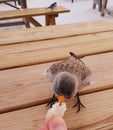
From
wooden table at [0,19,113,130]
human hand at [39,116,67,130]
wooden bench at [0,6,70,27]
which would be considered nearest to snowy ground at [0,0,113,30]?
wooden bench at [0,6,70,27]

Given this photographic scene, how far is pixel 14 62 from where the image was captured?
827mm

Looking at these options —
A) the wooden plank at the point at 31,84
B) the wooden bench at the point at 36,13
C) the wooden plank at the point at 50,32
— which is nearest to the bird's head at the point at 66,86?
the wooden plank at the point at 31,84

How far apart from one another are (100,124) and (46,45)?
489mm

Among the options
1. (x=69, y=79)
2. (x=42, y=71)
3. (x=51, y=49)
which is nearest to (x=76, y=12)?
(x=51, y=49)

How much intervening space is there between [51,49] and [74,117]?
0.40 m

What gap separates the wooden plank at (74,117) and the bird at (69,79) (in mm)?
24

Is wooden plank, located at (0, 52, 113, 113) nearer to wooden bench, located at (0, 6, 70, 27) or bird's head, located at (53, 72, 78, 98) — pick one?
bird's head, located at (53, 72, 78, 98)

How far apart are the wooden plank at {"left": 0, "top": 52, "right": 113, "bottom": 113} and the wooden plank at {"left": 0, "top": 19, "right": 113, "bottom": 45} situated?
27cm

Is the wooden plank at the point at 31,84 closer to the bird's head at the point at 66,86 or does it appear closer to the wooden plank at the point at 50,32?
the bird's head at the point at 66,86

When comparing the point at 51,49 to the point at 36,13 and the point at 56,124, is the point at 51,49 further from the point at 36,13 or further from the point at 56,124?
the point at 36,13

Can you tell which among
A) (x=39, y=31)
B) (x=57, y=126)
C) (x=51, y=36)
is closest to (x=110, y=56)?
(x=51, y=36)

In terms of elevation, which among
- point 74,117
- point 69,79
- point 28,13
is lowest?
point 28,13

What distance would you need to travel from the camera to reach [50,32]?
1104mm

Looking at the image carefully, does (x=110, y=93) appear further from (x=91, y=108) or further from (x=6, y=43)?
(x=6, y=43)
